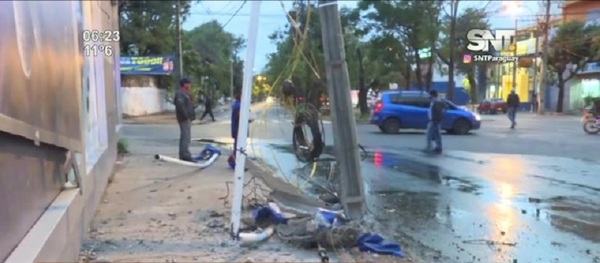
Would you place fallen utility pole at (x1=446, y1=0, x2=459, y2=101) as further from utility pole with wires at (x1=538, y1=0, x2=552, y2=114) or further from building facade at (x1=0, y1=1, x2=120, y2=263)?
building facade at (x1=0, y1=1, x2=120, y2=263)

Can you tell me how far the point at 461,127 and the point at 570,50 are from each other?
16784mm

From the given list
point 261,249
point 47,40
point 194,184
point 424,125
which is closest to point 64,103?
point 47,40

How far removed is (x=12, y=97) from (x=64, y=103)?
2.03 meters

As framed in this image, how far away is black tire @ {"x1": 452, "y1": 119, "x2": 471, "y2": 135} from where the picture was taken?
2153 cm

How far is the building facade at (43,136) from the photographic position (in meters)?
4.11

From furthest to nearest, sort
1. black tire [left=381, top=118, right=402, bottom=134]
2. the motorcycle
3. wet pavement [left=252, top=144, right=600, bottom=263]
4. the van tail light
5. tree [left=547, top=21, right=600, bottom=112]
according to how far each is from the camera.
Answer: the van tail light < black tire [left=381, top=118, right=402, bottom=134] < wet pavement [left=252, top=144, right=600, bottom=263] < tree [left=547, top=21, right=600, bottom=112] < the motorcycle

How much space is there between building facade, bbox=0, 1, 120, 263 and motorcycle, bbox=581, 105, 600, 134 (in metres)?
3.53

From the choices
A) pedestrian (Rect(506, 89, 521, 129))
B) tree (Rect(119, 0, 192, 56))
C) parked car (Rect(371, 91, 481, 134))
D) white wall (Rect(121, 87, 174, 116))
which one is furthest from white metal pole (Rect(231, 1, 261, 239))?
white wall (Rect(121, 87, 174, 116))

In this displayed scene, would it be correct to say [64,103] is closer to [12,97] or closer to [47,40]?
[47,40]

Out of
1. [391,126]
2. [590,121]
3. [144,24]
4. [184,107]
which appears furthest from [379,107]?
[590,121]

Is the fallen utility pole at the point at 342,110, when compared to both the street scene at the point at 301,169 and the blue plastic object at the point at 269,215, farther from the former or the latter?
the blue plastic object at the point at 269,215

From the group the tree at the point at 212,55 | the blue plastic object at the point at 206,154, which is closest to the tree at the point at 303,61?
Result: the blue plastic object at the point at 206,154

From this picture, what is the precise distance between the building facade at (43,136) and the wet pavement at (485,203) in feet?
9.45

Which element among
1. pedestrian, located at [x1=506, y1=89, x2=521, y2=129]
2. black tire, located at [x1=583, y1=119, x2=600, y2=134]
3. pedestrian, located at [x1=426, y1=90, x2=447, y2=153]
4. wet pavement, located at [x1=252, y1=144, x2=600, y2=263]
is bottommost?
wet pavement, located at [x1=252, y1=144, x2=600, y2=263]
